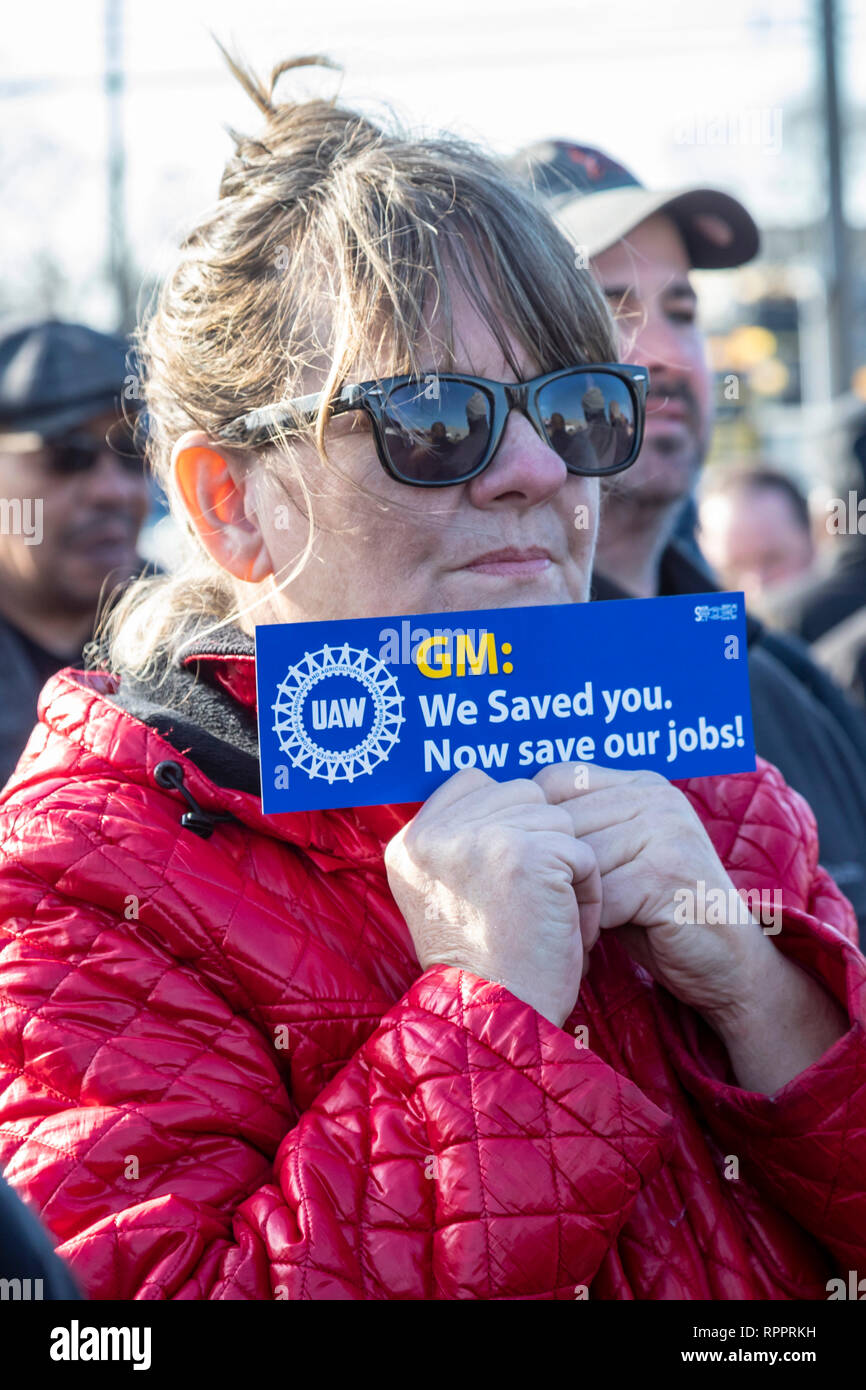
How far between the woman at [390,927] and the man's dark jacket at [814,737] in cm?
98

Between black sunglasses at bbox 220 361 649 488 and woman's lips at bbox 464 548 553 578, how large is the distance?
Answer: 0.33 ft

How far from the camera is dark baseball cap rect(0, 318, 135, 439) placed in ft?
12.0

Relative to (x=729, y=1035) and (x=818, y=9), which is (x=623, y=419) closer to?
(x=729, y=1035)

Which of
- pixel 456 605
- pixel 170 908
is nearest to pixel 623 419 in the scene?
pixel 456 605

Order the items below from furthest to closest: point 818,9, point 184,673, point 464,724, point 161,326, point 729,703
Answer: point 818,9, point 161,326, point 184,673, point 729,703, point 464,724

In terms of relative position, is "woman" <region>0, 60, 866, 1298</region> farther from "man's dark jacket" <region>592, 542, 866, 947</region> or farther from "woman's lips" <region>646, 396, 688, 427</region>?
"woman's lips" <region>646, 396, 688, 427</region>

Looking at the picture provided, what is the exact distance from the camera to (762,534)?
20.4 feet

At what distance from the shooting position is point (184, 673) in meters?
1.72

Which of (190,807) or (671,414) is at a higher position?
(671,414)

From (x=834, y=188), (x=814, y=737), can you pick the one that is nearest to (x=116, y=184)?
(x=834, y=188)

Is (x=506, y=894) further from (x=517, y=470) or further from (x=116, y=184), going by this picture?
(x=116, y=184)

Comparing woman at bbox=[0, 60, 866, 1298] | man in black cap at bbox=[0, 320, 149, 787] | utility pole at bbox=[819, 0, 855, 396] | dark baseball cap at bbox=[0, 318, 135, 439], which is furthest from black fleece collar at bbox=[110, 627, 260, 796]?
utility pole at bbox=[819, 0, 855, 396]

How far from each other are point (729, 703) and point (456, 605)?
37 cm

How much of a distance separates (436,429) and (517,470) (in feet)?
0.37
